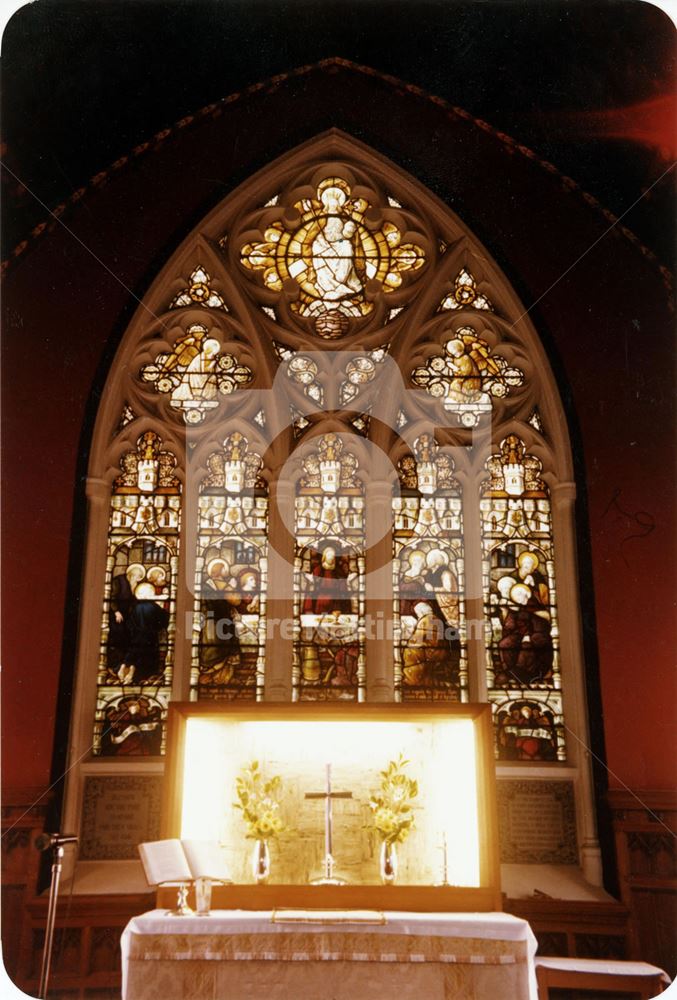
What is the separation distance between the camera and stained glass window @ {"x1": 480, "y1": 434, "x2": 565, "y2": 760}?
24.2ft

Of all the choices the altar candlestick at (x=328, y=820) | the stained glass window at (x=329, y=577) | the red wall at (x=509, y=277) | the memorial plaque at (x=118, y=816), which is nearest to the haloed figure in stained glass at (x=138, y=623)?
the red wall at (x=509, y=277)

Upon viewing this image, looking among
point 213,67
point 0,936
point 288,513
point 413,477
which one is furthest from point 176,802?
point 213,67

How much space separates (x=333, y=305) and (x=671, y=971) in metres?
Result: 5.41

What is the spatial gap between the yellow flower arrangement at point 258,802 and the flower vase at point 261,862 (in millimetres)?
43

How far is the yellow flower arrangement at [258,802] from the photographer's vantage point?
206 inches

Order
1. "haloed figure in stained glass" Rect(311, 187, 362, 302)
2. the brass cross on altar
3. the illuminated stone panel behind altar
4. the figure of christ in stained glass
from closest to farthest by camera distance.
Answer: the brass cross on altar, the illuminated stone panel behind altar, the figure of christ in stained glass, "haloed figure in stained glass" Rect(311, 187, 362, 302)

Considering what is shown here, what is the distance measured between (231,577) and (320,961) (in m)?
3.52

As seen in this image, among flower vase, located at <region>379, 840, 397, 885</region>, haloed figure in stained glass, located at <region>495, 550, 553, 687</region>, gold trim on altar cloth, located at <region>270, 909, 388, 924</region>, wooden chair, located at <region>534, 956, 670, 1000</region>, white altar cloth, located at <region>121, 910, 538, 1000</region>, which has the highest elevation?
haloed figure in stained glass, located at <region>495, 550, 553, 687</region>

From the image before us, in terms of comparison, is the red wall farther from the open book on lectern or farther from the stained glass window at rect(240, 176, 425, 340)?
the open book on lectern

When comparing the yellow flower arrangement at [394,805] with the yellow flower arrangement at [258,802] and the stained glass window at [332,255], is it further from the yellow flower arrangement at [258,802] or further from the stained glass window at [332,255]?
the stained glass window at [332,255]

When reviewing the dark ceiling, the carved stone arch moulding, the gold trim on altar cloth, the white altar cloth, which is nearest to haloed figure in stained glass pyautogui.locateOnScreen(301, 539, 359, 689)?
the carved stone arch moulding

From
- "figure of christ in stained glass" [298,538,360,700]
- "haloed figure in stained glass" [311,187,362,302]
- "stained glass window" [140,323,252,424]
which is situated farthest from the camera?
"haloed figure in stained glass" [311,187,362,302]

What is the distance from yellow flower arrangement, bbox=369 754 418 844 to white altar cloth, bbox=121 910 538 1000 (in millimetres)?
679

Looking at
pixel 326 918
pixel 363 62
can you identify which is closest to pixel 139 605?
pixel 326 918
